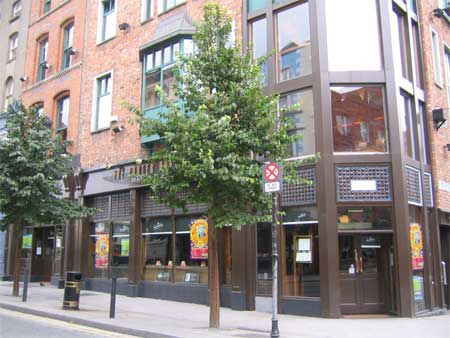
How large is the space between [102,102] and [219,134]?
11177 mm

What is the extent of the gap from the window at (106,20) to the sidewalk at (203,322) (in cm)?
1078

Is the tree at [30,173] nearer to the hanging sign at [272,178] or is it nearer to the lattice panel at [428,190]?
the hanging sign at [272,178]

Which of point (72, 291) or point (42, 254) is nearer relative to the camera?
point (72, 291)

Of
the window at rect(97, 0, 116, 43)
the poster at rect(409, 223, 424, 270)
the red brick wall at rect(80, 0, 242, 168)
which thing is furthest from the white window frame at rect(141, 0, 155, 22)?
the poster at rect(409, 223, 424, 270)

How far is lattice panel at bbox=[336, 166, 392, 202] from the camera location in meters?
12.1

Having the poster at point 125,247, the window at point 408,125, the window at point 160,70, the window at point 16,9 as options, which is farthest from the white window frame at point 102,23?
the window at point 408,125

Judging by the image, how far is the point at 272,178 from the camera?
9.09 meters

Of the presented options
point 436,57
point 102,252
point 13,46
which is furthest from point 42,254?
point 436,57

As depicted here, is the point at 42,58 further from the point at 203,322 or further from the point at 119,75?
the point at 203,322

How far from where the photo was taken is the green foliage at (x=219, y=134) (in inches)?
374

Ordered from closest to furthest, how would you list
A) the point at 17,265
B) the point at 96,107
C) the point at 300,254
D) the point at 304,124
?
1. the point at 300,254
2. the point at 304,124
3. the point at 17,265
4. the point at 96,107

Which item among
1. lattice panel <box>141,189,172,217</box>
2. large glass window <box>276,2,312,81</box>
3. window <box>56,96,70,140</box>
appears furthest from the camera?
window <box>56,96,70,140</box>

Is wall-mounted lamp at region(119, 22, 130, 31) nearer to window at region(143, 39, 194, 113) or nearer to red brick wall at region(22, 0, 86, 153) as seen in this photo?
window at region(143, 39, 194, 113)

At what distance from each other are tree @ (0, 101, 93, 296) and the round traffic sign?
8.33m
